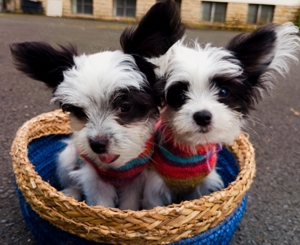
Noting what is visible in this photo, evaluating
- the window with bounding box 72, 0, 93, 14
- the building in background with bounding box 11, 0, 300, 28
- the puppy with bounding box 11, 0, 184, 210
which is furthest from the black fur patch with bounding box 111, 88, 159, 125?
the window with bounding box 72, 0, 93, 14

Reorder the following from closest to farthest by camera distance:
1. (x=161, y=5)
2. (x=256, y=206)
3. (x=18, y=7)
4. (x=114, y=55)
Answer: (x=161, y=5) < (x=114, y=55) < (x=256, y=206) < (x=18, y=7)

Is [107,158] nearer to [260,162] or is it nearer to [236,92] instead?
[236,92]

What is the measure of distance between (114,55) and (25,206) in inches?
36.9

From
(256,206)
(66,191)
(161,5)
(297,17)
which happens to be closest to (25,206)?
(66,191)

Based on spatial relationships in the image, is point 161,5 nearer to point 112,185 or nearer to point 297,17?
point 112,185

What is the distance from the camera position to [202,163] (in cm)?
221

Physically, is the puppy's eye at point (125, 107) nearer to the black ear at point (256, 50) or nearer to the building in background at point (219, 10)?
the black ear at point (256, 50)

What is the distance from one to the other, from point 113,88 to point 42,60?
18.6 inches

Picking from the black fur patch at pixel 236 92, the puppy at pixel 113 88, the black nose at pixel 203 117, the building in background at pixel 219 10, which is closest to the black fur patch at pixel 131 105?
the puppy at pixel 113 88

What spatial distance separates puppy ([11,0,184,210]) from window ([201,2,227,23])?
496 inches

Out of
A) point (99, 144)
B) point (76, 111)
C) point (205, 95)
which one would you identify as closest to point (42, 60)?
point (76, 111)

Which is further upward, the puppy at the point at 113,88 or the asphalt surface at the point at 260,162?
the puppy at the point at 113,88

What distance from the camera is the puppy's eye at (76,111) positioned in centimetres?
184

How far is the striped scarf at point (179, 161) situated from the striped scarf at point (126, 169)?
7 cm
